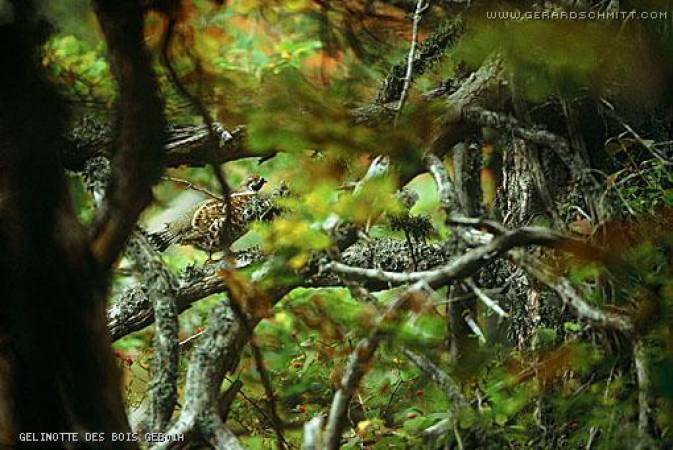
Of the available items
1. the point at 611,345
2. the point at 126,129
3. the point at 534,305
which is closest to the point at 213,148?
the point at 126,129

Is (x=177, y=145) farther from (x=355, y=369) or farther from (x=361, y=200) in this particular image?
(x=355, y=369)

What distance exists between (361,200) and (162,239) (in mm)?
320

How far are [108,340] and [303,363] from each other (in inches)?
10.8

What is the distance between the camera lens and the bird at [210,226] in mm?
1329

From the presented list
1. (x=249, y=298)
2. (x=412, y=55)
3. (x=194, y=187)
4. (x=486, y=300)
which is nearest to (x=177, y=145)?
(x=194, y=187)

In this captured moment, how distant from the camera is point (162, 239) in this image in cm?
136

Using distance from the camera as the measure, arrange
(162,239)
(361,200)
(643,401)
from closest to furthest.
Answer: (643,401) → (361,200) → (162,239)

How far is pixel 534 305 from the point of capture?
1287mm

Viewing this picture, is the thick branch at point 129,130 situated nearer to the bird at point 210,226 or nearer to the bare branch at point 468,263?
the bird at point 210,226

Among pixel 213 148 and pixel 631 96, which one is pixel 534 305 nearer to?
pixel 631 96

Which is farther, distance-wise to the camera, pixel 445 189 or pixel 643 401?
pixel 445 189

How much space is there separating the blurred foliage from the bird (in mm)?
25

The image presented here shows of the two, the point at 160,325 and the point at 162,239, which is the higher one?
the point at 162,239

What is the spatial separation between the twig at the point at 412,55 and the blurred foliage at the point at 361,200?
1cm
